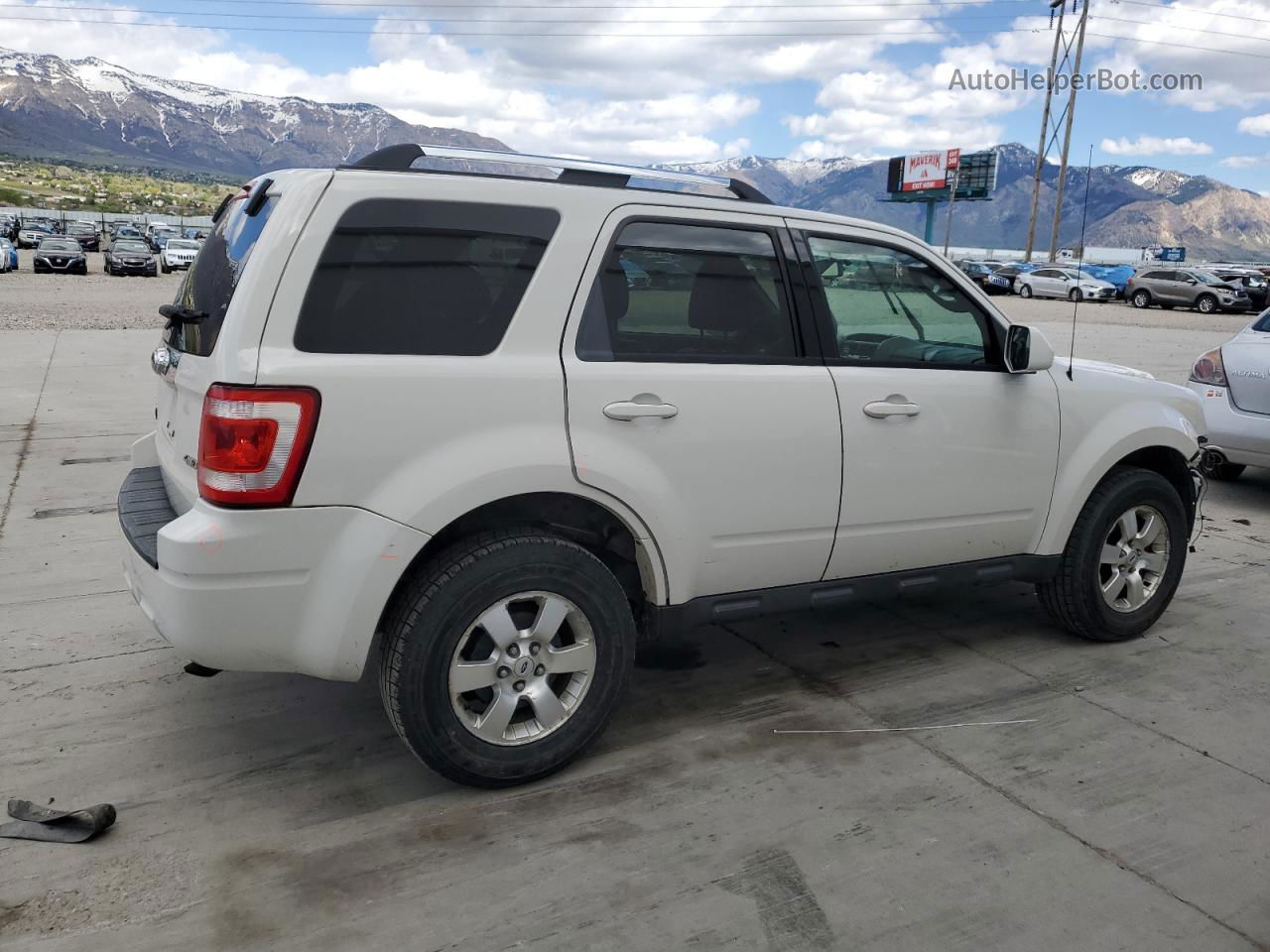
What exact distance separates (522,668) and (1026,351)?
7.46 ft

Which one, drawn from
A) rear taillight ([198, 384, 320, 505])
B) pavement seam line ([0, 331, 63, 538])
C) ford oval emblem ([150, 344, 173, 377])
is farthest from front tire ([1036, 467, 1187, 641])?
pavement seam line ([0, 331, 63, 538])

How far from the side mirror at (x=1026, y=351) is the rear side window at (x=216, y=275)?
106 inches

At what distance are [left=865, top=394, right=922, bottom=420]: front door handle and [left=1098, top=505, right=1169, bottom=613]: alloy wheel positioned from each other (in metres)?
1.33

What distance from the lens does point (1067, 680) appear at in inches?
169

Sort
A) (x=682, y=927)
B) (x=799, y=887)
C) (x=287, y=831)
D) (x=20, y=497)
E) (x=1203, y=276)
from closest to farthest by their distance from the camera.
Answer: (x=682, y=927) < (x=799, y=887) < (x=287, y=831) < (x=20, y=497) < (x=1203, y=276)

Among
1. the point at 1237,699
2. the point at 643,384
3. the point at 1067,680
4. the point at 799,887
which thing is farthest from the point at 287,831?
the point at 1237,699

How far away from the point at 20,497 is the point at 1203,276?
40.3 metres

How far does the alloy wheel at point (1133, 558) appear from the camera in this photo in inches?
181

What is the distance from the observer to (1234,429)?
24.1 ft

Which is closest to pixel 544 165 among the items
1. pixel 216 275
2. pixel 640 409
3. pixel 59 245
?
pixel 640 409

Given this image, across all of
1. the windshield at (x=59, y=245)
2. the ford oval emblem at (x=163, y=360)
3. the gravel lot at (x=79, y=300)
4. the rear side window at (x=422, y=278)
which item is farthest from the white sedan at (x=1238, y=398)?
the windshield at (x=59, y=245)

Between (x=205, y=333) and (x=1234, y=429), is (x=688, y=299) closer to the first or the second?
(x=205, y=333)

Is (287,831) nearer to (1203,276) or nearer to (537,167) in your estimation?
(537,167)

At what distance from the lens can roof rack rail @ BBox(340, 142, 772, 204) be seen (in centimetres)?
321
